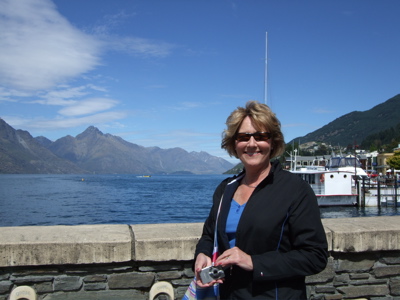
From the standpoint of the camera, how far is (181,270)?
4.21m

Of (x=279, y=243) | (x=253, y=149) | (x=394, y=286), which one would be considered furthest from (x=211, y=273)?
(x=394, y=286)

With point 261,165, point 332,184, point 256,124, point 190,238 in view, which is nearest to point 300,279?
point 261,165

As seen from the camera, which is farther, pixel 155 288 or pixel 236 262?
pixel 155 288

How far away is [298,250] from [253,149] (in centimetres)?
74

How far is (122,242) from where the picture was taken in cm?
401

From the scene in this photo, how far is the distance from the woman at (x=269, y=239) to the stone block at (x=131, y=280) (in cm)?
155

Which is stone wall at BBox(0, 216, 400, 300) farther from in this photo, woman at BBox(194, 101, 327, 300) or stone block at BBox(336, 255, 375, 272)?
woman at BBox(194, 101, 327, 300)

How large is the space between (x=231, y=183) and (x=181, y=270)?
1.69 meters

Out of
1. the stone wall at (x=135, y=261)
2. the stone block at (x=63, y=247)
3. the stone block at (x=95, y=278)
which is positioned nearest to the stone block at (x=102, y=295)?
the stone wall at (x=135, y=261)

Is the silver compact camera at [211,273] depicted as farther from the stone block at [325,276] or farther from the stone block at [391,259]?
the stone block at [391,259]

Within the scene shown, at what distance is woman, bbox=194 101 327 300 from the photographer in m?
2.44

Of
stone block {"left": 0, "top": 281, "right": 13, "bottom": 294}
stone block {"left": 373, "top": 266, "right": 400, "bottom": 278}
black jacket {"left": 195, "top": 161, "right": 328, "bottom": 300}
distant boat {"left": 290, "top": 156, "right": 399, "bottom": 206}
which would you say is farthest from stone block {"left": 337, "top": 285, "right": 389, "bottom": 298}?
distant boat {"left": 290, "top": 156, "right": 399, "bottom": 206}

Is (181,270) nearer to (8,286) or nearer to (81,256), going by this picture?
(81,256)

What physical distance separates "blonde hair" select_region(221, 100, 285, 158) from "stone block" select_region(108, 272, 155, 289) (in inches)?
74.3
